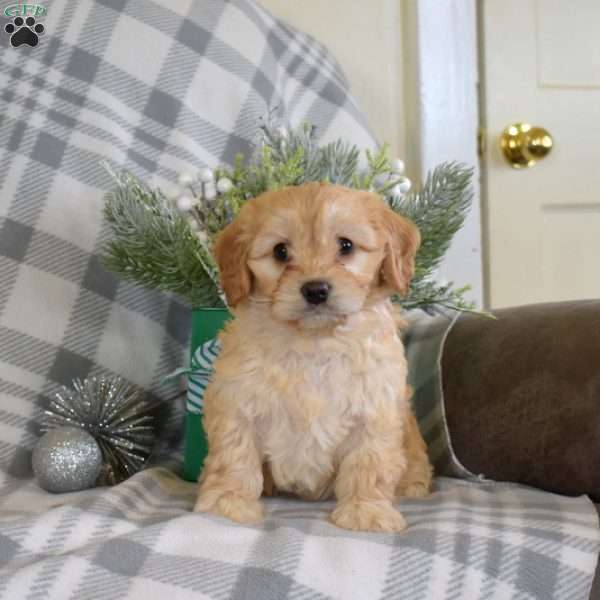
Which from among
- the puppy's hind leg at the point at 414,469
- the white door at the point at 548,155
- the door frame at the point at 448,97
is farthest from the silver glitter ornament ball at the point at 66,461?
the white door at the point at 548,155

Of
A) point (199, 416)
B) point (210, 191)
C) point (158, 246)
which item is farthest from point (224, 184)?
point (199, 416)

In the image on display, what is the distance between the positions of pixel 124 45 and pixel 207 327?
0.69 meters

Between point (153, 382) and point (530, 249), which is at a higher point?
point (530, 249)

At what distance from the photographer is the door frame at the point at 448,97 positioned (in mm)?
2094

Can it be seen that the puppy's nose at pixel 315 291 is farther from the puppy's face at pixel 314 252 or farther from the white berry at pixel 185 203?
the white berry at pixel 185 203

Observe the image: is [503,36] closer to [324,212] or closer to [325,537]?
[324,212]

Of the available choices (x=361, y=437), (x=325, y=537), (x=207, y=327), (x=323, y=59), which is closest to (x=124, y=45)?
(x=323, y=59)

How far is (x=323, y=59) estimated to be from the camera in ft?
6.25

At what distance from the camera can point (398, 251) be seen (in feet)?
3.60

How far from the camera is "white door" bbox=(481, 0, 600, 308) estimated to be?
7.20 ft

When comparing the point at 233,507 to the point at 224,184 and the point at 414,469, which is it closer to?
the point at 414,469

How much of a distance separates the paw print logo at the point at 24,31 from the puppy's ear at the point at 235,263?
81 cm

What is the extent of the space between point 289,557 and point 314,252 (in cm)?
39

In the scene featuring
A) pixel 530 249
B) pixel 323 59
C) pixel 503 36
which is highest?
pixel 503 36
